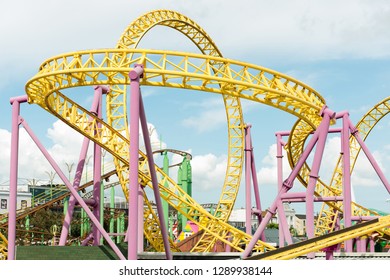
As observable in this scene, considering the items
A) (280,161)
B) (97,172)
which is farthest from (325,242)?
(280,161)

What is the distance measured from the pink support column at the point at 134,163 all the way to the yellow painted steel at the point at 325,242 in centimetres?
378

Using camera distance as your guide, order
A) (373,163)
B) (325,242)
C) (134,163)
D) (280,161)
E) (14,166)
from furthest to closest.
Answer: (280,161) < (373,163) < (14,166) < (325,242) < (134,163)

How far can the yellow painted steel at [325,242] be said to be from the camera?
15.9m

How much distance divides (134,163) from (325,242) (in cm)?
589

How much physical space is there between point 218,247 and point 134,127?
24.9 m

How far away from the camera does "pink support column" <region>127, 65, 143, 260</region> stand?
47.7 ft

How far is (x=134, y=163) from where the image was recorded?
581 inches

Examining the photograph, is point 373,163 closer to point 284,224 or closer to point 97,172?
point 284,224

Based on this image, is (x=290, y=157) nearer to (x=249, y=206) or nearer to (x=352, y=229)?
(x=249, y=206)

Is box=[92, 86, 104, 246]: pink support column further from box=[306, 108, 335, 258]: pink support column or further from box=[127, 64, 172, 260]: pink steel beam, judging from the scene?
box=[306, 108, 335, 258]: pink support column

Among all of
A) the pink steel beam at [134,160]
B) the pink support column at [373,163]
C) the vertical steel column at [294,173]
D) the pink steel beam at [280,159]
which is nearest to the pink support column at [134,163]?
the pink steel beam at [134,160]
